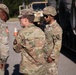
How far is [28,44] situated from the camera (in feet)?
16.6

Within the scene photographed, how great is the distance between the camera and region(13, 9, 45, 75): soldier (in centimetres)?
505

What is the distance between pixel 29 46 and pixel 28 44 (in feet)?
0.11

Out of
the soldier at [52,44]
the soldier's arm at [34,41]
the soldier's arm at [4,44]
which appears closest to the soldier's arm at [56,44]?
the soldier at [52,44]

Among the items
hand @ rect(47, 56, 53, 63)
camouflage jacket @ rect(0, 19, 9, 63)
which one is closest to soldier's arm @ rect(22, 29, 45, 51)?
camouflage jacket @ rect(0, 19, 9, 63)

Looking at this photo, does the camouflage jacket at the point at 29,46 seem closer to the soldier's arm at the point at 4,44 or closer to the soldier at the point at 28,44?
the soldier at the point at 28,44

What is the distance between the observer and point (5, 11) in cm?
538

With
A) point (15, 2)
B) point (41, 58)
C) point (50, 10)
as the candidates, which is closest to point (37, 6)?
point (50, 10)

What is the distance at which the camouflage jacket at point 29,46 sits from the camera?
16.6ft

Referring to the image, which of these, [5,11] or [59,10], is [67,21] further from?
[5,11]

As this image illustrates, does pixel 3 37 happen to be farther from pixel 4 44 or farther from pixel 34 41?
pixel 34 41

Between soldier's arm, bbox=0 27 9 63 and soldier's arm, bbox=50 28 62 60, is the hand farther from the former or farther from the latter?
soldier's arm, bbox=0 27 9 63

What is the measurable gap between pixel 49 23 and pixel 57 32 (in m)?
0.26

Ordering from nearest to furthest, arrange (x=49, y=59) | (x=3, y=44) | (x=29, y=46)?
(x=29, y=46) → (x=3, y=44) → (x=49, y=59)

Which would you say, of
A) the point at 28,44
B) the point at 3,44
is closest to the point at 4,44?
the point at 3,44
